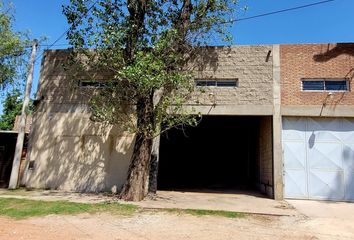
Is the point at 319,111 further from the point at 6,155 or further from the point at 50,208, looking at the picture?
the point at 6,155

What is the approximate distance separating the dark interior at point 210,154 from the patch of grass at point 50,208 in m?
9.75

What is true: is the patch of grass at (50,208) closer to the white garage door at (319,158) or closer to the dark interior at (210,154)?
the white garage door at (319,158)

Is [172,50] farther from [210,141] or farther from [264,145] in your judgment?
[210,141]

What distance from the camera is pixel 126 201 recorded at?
478 inches

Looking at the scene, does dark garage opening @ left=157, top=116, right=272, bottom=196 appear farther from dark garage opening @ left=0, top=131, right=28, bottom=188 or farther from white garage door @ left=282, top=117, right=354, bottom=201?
dark garage opening @ left=0, top=131, right=28, bottom=188

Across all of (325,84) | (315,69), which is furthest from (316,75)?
(325,84)

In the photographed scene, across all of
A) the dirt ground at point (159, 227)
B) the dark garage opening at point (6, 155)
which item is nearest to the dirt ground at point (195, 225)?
the dirt ground at point (159, 227)

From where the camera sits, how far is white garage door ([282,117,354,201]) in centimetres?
1383

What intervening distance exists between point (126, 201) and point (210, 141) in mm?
13443

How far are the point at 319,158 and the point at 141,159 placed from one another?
24.3 feet

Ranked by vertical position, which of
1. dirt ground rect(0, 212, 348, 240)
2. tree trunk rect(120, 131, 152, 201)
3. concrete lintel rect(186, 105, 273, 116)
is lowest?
dirt ground rect(0, 212, 348, 240)

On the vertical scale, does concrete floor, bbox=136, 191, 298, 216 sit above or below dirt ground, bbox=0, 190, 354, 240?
above

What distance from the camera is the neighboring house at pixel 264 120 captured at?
14000 mm

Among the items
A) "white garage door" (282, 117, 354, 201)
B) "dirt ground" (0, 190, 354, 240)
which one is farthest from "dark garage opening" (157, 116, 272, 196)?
"dirt ground" (0, 190, 354, 240)
